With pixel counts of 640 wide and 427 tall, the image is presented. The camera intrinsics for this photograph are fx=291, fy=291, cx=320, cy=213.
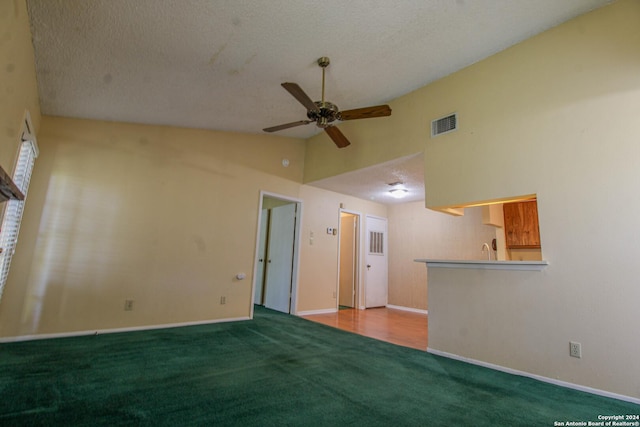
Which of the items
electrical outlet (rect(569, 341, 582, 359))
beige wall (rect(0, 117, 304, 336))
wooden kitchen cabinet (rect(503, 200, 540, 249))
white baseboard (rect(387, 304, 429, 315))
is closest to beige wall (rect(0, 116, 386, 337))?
beige wall (rect(0, 117, 304, 336))

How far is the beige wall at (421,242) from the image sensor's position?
542cm

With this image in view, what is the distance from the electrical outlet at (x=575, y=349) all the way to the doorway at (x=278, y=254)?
3.72m

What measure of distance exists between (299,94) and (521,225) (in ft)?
13.7

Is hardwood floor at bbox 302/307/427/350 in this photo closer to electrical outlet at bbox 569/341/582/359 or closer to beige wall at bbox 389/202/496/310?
beige wall at bbox 389/202/496/310

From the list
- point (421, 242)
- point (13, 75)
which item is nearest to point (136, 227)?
point (13, 75)

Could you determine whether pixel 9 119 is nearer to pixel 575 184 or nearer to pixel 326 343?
pixel 326 343

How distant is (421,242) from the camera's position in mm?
6195

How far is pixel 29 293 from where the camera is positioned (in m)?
3.19

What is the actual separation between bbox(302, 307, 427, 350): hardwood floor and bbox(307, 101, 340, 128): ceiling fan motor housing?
8.98ft

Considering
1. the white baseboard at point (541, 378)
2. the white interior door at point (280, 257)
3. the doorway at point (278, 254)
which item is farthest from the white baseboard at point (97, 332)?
the white baseboard at point (541, 378)

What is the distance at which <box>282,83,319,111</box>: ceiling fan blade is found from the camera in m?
2.57

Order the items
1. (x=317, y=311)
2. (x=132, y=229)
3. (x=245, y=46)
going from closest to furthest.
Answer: (x=245, y=46)
(x=132, y=229)
(x=317, y=311)

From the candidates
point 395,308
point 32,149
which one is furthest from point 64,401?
point 395,308

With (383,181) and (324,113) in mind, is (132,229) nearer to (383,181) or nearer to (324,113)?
(324,113)
